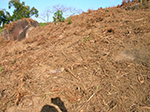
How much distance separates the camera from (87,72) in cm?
234

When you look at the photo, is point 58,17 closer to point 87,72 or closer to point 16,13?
point 87,72

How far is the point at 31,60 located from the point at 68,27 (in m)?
1.89

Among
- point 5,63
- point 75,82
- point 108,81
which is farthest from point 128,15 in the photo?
point 5,63

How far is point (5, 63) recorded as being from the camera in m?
3.26

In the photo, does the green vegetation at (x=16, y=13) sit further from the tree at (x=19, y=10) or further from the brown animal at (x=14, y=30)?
the brown animal at (x=14, y=30)

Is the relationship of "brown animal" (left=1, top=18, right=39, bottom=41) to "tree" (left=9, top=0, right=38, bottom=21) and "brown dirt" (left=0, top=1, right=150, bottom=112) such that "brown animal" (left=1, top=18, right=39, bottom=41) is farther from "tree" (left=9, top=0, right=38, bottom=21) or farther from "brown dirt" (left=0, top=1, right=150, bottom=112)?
"tree" (left=9, top=0, right=38, bottom=21)

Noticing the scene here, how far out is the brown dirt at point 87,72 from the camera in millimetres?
1836

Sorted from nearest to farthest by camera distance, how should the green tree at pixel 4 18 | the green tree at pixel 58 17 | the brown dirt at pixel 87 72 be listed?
the brown dirt at pixel 87 72, the green tree at pixel 58 17, the green tree at pixel 4 18

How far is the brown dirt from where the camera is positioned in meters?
1.84

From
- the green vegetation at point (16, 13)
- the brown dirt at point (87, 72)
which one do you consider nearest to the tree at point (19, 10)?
the green vegetation at point (16, 13)

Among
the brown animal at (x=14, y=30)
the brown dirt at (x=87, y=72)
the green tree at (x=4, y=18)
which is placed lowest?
the brown dirt at (x=87, y=72)

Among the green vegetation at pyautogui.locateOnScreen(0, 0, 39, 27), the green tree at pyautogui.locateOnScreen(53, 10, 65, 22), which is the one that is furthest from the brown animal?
the green vegetation at pyautogui.locateOnScreen(0, 0, 39, 27)

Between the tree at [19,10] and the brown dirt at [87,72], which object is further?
the tree at [19,10]

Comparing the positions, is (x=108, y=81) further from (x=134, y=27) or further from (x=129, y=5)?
(x=129, y=5)
